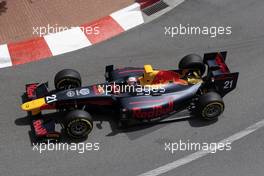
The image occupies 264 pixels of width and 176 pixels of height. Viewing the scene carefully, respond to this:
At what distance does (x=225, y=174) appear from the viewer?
7.43 metres

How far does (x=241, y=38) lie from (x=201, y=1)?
179cm

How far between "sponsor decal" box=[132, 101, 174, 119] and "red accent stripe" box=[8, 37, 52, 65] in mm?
2955

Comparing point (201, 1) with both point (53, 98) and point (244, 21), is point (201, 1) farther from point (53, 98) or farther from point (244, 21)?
point (53, 98)

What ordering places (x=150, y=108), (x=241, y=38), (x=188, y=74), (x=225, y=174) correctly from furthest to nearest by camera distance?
(x=241, y=38)
(x=188, y=74)
(x=150, y=108)
(x=225, y=174)

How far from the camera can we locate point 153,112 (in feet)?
26.4

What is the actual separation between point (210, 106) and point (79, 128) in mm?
2488

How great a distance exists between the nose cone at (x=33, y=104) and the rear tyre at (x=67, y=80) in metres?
0.59

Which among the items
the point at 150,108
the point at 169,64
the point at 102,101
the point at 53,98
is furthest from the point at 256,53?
the point at 53,98

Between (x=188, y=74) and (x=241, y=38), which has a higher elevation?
(x=241, y=38)

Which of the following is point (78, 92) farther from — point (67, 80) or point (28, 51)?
point (28, 51)

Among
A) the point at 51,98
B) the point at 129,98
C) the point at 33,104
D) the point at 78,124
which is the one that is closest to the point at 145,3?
the point at 129,98

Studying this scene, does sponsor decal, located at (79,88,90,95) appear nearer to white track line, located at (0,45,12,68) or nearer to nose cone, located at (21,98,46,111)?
nose cone, located at (21,98,46,111)

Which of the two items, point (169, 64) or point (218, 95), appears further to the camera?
point (169, 64)

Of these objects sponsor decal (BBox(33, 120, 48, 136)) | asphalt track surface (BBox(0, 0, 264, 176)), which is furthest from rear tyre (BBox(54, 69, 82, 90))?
sponsor decal (BBox(33, 120, 48, 136))
